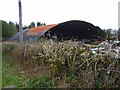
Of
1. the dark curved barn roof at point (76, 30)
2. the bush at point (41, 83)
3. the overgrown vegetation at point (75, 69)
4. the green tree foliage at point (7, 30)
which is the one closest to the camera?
the overgrown vegetation at point (75, 69)

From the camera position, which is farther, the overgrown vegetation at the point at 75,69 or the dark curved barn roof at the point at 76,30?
the dark curved barn roof at the point at 76,30

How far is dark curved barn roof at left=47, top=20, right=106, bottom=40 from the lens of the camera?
28750 millimetres

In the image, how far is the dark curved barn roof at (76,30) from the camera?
94.3 ft

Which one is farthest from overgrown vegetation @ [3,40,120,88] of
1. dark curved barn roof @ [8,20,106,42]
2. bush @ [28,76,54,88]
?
dark curved barn roof @ [8,20,106,42]

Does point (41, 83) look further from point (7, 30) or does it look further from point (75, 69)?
point (7, 30)

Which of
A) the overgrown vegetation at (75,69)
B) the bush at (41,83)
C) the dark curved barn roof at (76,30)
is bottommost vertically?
the bush at (41,83)

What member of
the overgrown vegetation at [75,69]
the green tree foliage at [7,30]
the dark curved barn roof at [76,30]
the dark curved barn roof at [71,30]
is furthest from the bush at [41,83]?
the green tree foliage at [7,30]

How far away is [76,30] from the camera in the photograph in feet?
105

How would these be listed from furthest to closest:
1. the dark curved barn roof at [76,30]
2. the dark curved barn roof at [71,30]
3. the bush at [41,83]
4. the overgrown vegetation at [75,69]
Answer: the dark curved barn roof at [76,30] → the dark curved barn roof at [71,30] → the bush at [41,83] → the overgrown vegetation at [75,69]

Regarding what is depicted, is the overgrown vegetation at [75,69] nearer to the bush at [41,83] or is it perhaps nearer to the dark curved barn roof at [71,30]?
the bush at [41,83]

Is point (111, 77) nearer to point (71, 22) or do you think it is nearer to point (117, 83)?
point (117, 83)

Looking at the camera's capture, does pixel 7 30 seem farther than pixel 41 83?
Yes

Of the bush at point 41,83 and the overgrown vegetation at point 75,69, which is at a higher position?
the overgrown vegetation at point 75,69

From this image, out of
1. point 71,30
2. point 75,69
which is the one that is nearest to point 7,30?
point 71,30
